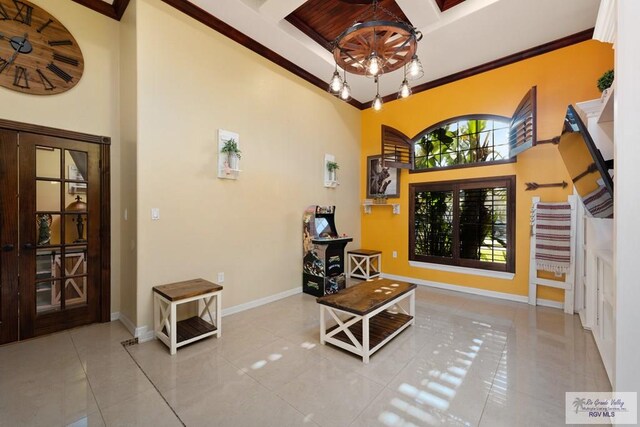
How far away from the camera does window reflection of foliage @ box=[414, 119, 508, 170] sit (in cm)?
443

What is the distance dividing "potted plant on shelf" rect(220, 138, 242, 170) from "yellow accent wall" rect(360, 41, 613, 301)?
3.36 m

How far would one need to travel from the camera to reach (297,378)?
2.24m

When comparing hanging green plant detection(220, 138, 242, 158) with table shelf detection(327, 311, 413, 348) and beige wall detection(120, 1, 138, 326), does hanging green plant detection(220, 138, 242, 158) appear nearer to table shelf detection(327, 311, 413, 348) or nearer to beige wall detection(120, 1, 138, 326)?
beige wall detection(120, 1, 138, 326)

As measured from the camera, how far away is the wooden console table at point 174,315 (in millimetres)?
2625

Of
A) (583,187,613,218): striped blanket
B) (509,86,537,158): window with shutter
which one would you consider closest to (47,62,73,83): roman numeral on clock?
(583,187,613,218): striped blanket

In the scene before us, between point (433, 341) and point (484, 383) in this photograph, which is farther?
point (433, 341)

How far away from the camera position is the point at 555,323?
3.33 metres

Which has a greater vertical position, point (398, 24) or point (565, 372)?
point (398, 24)

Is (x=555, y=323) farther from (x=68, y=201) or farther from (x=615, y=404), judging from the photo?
(x=68, y=201)

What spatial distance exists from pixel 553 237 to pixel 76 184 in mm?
6302

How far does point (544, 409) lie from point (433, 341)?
1061 mm

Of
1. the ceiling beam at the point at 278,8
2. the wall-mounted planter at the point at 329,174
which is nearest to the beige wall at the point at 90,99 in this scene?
the ceiling beam at the point at 278,8

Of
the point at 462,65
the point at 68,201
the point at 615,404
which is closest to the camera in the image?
the point at 615,404

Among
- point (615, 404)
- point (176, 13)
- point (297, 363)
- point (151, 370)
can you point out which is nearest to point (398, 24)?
point (176, 13)
